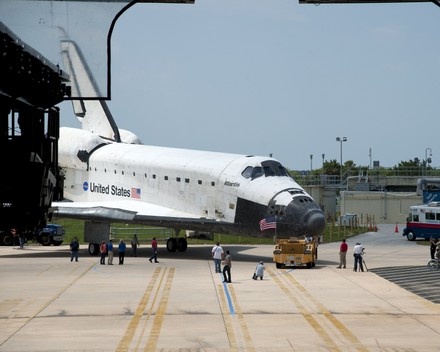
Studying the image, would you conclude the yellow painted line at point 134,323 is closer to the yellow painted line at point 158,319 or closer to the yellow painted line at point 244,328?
the yellow painted line at point 158,319

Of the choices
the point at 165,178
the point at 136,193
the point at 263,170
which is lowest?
the point at 136,193

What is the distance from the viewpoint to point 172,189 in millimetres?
41469

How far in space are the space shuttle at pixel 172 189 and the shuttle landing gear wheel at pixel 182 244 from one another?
0.17 feet

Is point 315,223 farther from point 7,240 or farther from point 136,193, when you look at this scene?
point 7,240

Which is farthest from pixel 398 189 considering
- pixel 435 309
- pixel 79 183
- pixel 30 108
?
pixel 30 108

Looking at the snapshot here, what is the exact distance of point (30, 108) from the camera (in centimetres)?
1453

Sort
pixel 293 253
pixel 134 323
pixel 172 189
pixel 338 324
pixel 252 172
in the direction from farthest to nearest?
pixel 172 189 → pixel 252 172 → pixel 293 253 → pixel 134 323 → pixel 338 324

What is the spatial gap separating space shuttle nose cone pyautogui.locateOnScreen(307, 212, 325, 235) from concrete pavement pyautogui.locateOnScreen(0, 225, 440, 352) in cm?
163

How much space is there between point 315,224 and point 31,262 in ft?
43.9

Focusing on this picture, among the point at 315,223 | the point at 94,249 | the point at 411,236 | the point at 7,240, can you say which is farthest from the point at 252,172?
the point at 411,236

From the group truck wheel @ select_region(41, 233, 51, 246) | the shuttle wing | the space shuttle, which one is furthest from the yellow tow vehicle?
truck wheel @ select_region(41, 233, 51, 246)

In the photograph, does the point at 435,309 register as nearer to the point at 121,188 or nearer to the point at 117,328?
the point at 117,328

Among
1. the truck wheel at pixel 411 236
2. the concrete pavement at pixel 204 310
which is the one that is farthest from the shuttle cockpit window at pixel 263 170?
the truck wheel at pixel 411 236

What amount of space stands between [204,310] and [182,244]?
73.9 feet
